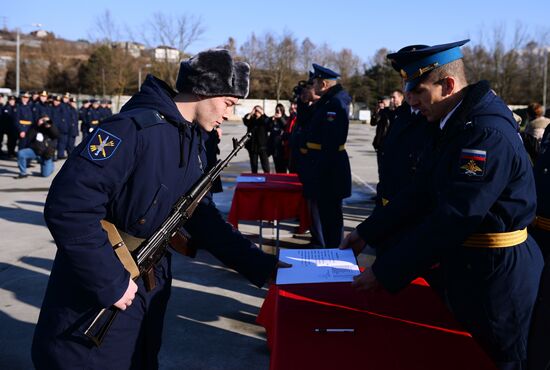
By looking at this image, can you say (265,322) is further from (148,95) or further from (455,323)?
(148,95)

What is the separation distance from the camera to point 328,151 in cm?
588

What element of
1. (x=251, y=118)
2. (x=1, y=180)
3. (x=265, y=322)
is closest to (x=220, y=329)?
(x=265, y=322)

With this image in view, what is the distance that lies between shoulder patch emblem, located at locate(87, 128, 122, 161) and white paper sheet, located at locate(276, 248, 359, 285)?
3.12 ft

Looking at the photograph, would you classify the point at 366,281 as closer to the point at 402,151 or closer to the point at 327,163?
the point at 402,151

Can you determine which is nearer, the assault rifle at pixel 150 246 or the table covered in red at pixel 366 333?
the table covered in red at pixel 366 333

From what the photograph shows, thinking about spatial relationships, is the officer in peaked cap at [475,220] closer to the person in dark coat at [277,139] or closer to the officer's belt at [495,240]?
the officer's belt at [495,240]

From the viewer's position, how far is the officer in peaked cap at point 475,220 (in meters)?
1.99

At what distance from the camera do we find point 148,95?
2104 millimetres

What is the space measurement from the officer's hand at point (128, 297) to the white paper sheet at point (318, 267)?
2.20 ft

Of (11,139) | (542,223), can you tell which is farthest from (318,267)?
(11,139)

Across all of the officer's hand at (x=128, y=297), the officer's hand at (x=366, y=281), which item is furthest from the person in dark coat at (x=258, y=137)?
the officer's hand at (x=128, y=297)

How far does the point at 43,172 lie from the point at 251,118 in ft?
16.2

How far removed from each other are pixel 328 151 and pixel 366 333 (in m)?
4.06

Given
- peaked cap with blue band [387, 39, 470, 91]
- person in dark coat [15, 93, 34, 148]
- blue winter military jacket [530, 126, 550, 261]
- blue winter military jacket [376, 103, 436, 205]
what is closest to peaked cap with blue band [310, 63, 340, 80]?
blue winter military jacket [376, 103, 436, 205]
